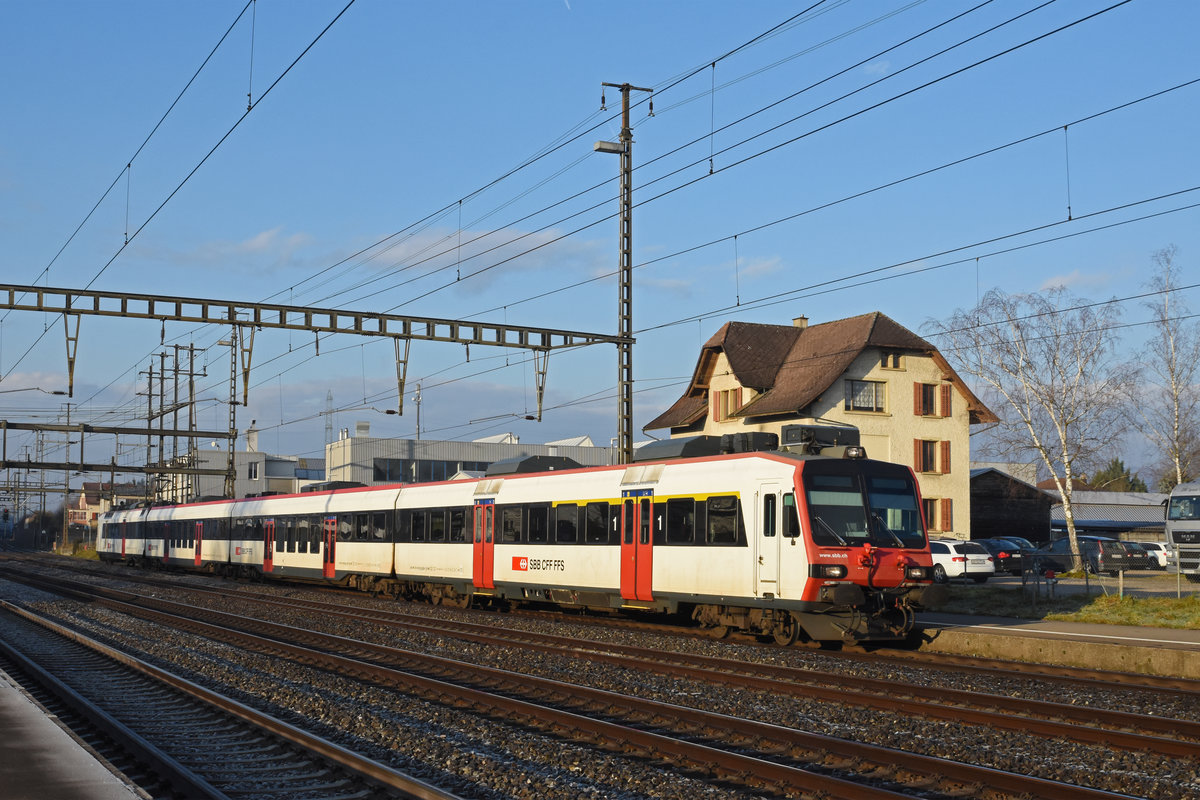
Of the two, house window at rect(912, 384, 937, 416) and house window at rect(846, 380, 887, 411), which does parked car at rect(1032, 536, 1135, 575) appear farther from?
house window at rect(846, 380, 887, 411)

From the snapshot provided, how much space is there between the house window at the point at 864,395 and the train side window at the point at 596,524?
2905 cm

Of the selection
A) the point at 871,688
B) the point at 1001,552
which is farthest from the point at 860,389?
the point at 871,688

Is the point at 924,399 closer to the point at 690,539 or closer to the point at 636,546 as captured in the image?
the point at 636,546

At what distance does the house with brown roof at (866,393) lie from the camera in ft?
162

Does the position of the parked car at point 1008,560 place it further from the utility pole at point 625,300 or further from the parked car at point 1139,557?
the utility pole at point 625,300

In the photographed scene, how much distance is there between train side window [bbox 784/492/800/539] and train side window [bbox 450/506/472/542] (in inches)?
425

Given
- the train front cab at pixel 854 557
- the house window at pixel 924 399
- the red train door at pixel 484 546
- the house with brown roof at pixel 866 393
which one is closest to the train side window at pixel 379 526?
the red train door at pixel 484 546

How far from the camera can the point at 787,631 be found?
60.9ft

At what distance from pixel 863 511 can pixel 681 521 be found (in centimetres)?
337

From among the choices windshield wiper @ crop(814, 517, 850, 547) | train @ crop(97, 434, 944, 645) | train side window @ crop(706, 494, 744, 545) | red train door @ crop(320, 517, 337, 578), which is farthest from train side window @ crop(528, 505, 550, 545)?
red train door @ crop(320, 517, 337, 578)

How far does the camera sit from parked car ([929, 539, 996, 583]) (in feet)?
116

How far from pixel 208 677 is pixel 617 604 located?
28.2ft

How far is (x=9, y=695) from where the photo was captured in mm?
11945

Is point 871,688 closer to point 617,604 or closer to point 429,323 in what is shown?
point 617,604
